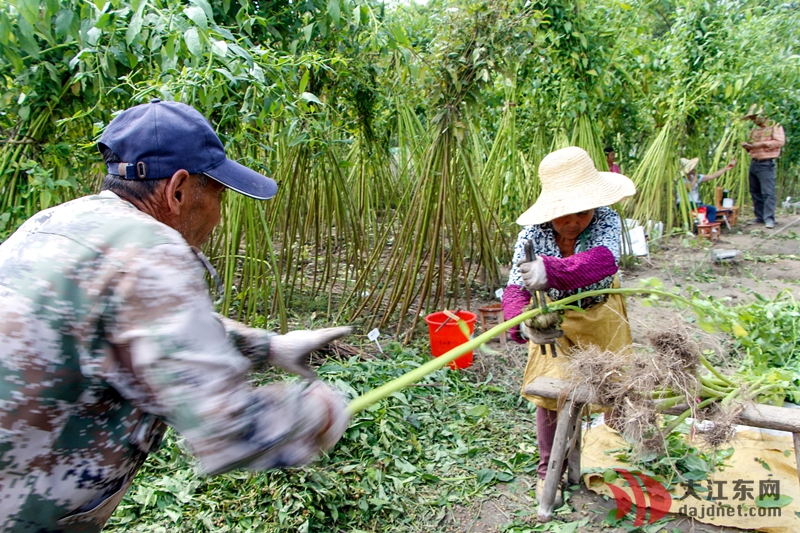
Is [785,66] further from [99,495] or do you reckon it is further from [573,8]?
[99,495]

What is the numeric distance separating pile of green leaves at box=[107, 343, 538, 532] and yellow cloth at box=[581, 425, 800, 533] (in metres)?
0.35

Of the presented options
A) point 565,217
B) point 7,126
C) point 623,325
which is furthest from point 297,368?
point 7,126

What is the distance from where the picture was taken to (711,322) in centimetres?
192

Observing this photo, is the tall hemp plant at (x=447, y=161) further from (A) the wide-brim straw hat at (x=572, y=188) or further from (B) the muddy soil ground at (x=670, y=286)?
(A) the wide-brim straw hat at (x=572, y=188)

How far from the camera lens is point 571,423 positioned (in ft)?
7.51

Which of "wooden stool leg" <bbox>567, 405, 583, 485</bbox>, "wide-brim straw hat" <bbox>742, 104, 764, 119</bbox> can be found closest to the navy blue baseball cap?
"wooden stool leg" <bbox>567, 405, 583, 485</bbox>

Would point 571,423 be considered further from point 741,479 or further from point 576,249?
point 741,479

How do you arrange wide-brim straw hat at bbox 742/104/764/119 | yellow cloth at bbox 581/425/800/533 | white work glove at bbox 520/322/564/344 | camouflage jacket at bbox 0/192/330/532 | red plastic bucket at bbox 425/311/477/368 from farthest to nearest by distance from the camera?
wide-brim straw hat at bbox 742/104/764/119
red plastic bucket at bbox 425/311/477/368
yellow cloth at bbox 581/425/800/533
white work glove at bbox 520/322/564/344
camouflage jacket at bbox 0/192/330/532

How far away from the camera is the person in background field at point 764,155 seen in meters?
8.31

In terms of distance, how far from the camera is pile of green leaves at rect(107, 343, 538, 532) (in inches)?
88.9

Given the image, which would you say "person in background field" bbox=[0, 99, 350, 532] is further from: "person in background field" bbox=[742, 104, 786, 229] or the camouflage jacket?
"person in background field" bbox=[742, 104, 786, 229]

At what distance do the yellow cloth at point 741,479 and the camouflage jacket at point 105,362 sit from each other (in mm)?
2110

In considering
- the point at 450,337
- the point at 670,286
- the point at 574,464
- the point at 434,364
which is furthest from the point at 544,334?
the point at 670,286

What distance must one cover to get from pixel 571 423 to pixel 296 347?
1.41 metres
